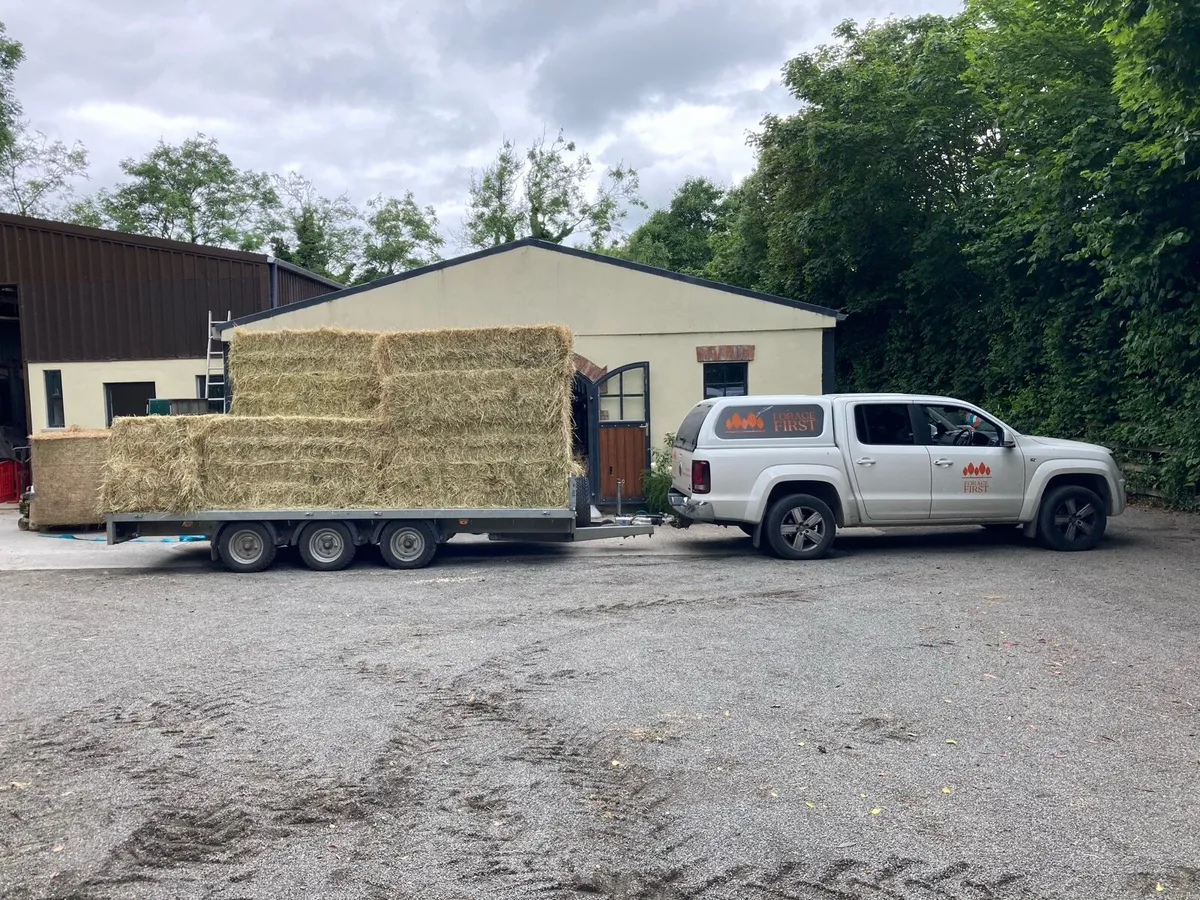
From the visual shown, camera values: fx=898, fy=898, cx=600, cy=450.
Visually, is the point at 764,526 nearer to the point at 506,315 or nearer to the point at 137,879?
the point at 506,315

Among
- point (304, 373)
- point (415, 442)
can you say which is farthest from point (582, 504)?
point (304, 373)

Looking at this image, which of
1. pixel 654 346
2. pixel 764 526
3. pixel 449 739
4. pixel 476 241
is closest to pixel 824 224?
pixel 654 346

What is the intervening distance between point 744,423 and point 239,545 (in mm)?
5877

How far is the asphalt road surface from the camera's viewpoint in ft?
11.2

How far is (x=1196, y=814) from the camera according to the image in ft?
12.5

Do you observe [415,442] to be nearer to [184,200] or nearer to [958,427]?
[958,427]

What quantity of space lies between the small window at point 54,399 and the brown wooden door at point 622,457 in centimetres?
1218

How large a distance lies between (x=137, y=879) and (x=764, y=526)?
7820mm

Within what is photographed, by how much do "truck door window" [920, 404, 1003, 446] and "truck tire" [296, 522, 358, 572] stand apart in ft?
22.4

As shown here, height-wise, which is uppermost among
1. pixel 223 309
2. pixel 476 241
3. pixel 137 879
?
pixel 476 241

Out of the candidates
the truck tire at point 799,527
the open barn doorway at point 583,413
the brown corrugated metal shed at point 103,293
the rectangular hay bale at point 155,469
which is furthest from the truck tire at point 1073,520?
the brown corrugated metal shed at point 103,293

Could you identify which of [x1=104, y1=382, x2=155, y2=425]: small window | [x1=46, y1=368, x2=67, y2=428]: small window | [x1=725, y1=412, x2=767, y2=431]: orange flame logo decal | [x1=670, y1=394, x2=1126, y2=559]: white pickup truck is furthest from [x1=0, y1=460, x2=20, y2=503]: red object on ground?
[x1=725, y1=412, x2=767, y2=431]: orange flame logo decal

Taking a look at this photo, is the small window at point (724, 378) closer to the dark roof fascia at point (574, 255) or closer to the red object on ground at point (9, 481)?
the dark roof fascia at point (574, 255)

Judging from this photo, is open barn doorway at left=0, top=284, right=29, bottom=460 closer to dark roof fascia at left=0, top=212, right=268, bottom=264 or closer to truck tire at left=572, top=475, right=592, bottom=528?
dark roof fascia at left=0, top=212, right=268, bottom=264
